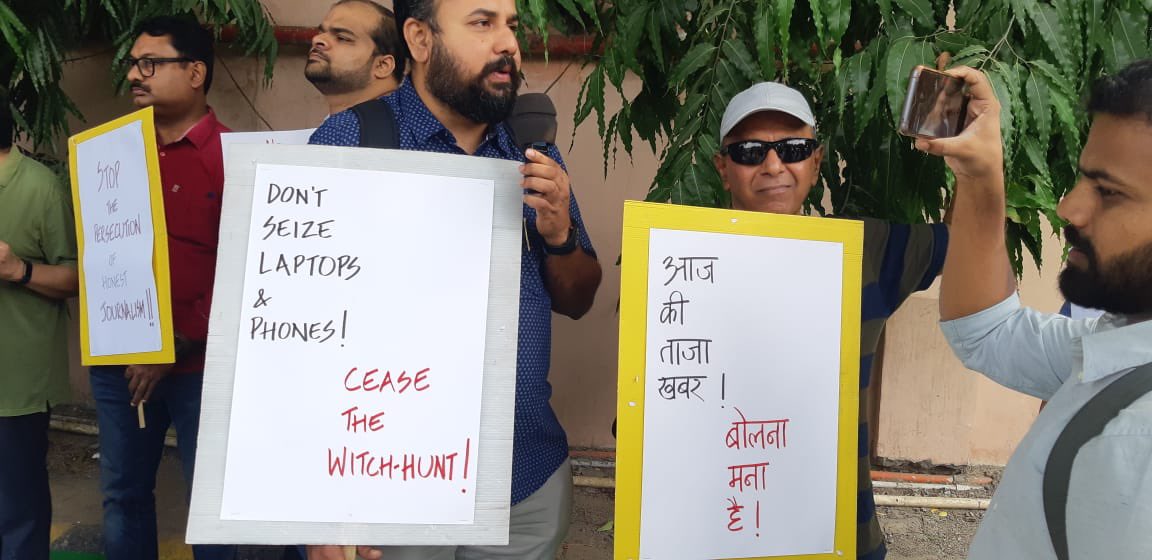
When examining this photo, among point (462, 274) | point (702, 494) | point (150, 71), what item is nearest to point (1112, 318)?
point (702, 494)

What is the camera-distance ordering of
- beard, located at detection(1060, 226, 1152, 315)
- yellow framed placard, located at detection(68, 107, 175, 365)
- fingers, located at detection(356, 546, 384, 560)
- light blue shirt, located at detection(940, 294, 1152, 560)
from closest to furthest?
light blue shirt, located at detection(940, 294, 1152, 560)
beard, located at detection(1060, 226, 1152, 315)
fingers, located at detection(356, 546, 384, 560)
yellow framed placard, located at detection(68, 107, 175, 365)

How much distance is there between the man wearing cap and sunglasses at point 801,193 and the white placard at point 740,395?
0.84 feet

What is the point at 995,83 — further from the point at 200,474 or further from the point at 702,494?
the point at 200,474

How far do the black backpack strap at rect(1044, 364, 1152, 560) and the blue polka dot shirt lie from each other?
0.94 m

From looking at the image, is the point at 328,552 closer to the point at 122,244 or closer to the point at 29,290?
the point at 122,244

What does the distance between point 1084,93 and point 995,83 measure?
0.42m

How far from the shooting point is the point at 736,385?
152 centimetres

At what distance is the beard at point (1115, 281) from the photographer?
3.46 ft

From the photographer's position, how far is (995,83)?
1.68 meters

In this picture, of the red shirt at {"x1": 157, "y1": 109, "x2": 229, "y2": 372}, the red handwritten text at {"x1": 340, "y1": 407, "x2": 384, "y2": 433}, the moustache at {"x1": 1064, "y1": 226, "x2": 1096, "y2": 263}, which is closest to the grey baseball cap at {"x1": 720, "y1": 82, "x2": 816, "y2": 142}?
the moustache at {"x1": 1064, "y1": 226, "x2": 1096, "y2": 263}

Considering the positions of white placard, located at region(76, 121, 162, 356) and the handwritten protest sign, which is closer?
the handwritten protest sign

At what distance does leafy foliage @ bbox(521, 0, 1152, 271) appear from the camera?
5.82 ft

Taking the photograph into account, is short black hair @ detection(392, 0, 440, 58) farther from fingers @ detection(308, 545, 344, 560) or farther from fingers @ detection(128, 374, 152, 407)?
fingers @ detection(128, 374, 152, 407)

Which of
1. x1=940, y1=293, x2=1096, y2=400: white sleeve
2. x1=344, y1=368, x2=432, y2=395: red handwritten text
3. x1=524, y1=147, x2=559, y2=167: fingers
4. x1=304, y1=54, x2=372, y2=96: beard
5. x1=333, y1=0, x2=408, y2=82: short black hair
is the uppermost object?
x1=333, y1=0, x2=408, y2=82: short black hair
